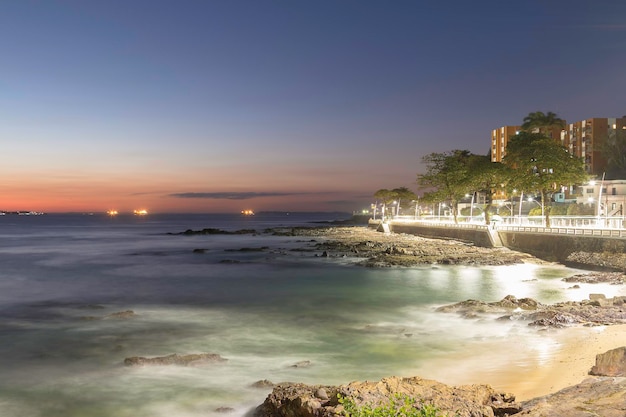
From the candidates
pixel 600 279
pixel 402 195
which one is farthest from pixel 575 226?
pixel 402 195

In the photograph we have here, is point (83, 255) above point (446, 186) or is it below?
below

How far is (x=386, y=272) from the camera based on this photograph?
41.3m

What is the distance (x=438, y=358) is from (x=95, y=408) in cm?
945

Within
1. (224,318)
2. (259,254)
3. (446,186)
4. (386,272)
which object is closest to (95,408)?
(224,318)

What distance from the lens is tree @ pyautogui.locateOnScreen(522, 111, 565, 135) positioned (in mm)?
115812

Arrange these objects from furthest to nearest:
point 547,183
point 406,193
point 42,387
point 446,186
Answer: point 406,193 → point 446,186 → point 547,183 → point 42,387

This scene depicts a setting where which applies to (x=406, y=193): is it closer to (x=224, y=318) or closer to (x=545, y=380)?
(x=224, y=318)

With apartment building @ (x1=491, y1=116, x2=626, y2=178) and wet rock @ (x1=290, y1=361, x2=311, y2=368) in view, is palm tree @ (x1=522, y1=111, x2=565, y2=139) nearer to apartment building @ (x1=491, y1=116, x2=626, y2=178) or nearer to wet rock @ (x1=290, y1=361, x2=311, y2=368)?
apartment building @ (x1=491, y1=116, x2=626, y2=178)

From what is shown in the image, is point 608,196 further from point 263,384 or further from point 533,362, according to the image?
point 263,384

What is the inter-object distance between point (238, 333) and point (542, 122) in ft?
359

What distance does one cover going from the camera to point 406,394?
9.50m

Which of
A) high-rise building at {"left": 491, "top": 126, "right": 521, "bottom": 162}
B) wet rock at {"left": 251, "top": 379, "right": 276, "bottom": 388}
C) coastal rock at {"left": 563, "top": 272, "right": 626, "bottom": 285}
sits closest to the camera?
wet rock at {"left": 251, "top": 379, "right": 276, "bottom": 388}

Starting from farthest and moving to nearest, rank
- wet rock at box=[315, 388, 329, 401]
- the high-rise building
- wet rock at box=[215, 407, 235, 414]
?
the high-rise building → wet rock at box=[215, 407, 235, 414] → wet rock at box=[315, 388, 329, 401]

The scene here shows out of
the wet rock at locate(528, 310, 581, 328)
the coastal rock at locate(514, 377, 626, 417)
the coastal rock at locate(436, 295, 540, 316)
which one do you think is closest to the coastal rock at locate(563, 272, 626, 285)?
the coastal rock at locate(436, 295, 540, 316)
